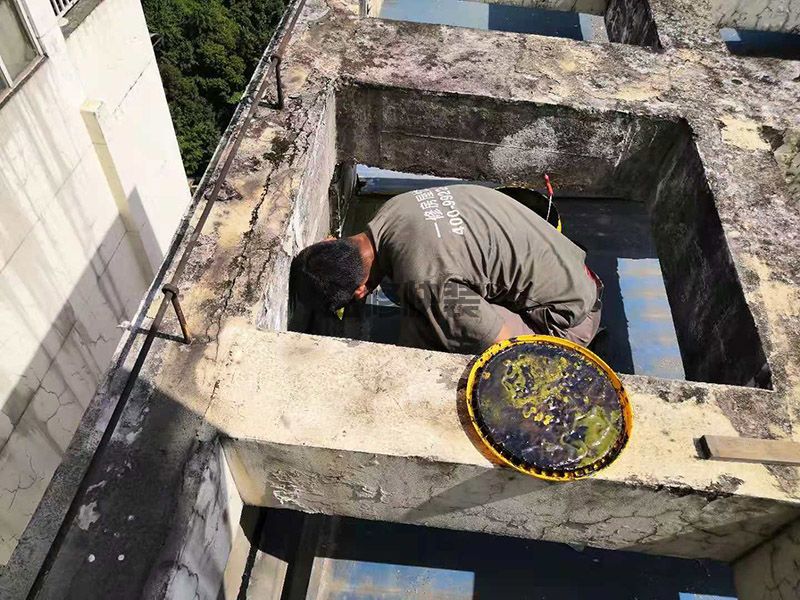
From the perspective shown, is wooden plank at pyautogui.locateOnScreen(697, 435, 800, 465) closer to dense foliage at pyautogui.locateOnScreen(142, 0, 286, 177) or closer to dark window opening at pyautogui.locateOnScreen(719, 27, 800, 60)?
dark window opening at pyautogui.locateOnScreen(719, 27, 800, 60)

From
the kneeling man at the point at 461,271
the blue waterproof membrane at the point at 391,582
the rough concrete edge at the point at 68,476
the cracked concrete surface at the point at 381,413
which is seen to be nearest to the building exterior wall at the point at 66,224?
the cracked concrete surface at the point at 381,413

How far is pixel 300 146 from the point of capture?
327cm

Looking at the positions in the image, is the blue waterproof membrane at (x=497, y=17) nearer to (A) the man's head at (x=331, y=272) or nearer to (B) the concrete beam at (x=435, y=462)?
(A) the man's head at (x=331, y=272)

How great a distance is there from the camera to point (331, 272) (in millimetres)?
3057

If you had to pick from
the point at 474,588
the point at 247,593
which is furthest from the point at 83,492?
the point at 474,588

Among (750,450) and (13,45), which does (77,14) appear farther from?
(750,450)

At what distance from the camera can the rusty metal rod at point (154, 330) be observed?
1.84 m

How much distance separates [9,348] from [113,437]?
118 inches

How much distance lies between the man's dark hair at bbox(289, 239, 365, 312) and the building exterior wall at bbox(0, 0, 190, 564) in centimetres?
270

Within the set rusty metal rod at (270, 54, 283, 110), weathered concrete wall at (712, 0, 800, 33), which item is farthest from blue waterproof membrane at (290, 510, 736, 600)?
weathered concrete wall at (712, 0, 800, 33)

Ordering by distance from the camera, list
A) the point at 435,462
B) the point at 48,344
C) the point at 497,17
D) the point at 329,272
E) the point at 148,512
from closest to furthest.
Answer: the point at 148,512, the point at 435,462, the point at 329,272, the point at 48,344, the point at 497,17

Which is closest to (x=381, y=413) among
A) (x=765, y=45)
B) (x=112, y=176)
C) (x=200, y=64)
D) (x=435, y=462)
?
(x=435, y=462)

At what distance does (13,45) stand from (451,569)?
4.85 meters

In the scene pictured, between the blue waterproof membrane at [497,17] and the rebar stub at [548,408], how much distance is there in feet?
16.1
